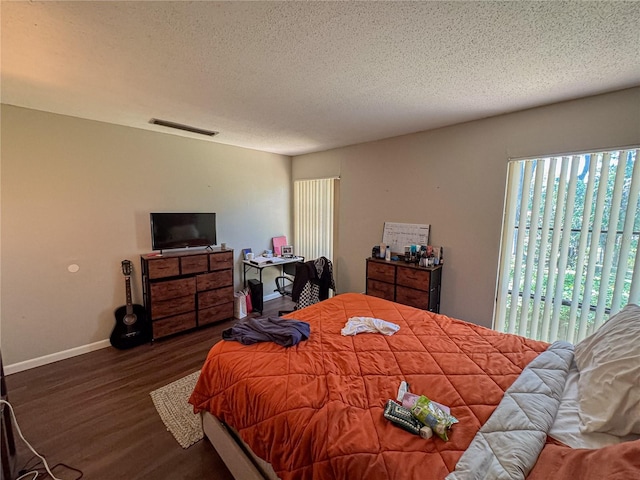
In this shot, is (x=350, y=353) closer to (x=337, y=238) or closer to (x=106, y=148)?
(x=337, y=238)

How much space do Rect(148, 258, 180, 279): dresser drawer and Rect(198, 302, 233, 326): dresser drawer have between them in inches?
25.2

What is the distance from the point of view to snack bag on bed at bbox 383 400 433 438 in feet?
3.51

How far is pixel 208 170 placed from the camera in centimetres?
375

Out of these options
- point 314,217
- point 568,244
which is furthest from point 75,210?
point 568,244

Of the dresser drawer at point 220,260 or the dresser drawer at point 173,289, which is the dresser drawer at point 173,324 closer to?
the dresser drawer at point 173,289

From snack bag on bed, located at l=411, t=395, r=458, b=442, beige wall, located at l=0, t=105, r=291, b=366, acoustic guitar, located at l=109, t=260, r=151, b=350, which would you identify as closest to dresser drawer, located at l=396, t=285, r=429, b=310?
snack bag on bed, located at l=411, t=395, r=458, b=442

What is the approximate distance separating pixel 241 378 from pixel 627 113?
334cm

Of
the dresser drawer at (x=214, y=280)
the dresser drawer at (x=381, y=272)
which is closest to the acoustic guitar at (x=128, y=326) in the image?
the dresser drawer at (x=214, y=280)

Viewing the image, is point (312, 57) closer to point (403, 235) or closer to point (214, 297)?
point (403, 235)

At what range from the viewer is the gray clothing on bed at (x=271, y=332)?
5.73 ft

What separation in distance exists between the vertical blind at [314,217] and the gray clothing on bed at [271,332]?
8.56 ft

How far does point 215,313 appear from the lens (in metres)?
3.59

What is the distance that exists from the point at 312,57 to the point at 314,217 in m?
3.14

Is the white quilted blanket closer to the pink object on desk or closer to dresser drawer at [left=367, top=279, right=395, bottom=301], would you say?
dresser drawer at [left=367, top=279, right=395, bottom=301]
